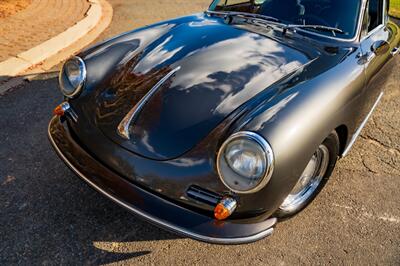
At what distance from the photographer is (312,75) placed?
91.5 inches

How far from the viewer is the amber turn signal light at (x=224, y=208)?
6.00ft

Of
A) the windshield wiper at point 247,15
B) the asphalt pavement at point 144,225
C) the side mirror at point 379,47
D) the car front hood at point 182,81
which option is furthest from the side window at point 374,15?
the asphalt pavement at point 144,225

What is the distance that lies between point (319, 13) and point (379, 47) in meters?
0.55

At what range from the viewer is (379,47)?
2900mm

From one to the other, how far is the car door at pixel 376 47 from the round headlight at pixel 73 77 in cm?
196

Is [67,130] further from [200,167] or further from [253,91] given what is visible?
[253,91]

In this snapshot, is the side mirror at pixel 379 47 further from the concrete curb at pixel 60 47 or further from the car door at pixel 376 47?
the concrete curb at pixel 60 47

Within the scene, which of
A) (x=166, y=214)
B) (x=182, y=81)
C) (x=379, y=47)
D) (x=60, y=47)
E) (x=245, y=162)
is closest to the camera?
(x=245, y=162)

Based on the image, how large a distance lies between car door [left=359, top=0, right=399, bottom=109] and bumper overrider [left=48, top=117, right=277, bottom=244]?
1.47 m

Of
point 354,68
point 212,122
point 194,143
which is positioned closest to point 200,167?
point 194,143

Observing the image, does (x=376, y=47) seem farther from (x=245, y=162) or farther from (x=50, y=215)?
(x=50, y=215)

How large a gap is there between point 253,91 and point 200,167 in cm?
63

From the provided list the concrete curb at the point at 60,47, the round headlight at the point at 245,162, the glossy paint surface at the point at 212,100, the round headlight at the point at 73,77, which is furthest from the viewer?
the concrete curb at the point at 60,47

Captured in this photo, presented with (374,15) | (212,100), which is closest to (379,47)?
(374,15)
